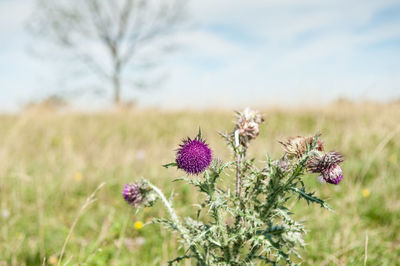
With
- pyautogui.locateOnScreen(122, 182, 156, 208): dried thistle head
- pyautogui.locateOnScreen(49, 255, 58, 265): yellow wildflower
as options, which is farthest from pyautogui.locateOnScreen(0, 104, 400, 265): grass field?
pyautogui.locateOnScreen(122, 182, 156, 208): dried thistle head

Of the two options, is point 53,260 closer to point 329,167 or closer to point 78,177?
point 78,177

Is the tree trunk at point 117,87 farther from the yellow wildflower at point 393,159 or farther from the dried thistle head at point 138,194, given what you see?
the dried thistle head at point 138,194

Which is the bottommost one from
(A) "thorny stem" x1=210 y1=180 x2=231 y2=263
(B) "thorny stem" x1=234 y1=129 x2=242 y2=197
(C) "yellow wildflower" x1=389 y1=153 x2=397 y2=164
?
(C) "yellow wildflower" x1=389 y1=153 x2=397 y2=164

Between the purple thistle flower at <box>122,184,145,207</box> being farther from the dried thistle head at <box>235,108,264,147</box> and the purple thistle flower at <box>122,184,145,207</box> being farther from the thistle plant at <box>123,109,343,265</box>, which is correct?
the dried thistle head at <box>235,108,264,147</box>

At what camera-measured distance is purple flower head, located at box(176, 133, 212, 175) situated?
39.3 inches

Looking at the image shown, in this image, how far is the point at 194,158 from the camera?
3.27 ft

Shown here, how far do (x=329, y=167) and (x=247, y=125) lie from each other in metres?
0.31

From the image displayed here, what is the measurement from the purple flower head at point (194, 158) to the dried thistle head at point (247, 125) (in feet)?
0.59

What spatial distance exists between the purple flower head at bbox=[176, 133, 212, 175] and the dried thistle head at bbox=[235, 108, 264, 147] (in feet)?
0.59

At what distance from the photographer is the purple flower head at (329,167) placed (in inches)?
41.6

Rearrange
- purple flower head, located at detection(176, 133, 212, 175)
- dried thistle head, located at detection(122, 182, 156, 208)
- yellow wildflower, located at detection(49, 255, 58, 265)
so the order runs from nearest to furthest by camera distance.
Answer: purple flower head, located at detection(176, 133, 212, 175), dried thistle head, located at detection(122, 182, 156, 208), yellow wildflower, located at detection(49, 255, 58, 265)

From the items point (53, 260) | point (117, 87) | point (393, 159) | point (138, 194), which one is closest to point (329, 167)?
point (138, 194)

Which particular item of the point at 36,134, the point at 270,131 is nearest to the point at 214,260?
the point at 270,131

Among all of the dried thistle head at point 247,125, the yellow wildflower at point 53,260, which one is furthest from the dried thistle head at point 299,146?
the yellow wildflower at point 53,260
